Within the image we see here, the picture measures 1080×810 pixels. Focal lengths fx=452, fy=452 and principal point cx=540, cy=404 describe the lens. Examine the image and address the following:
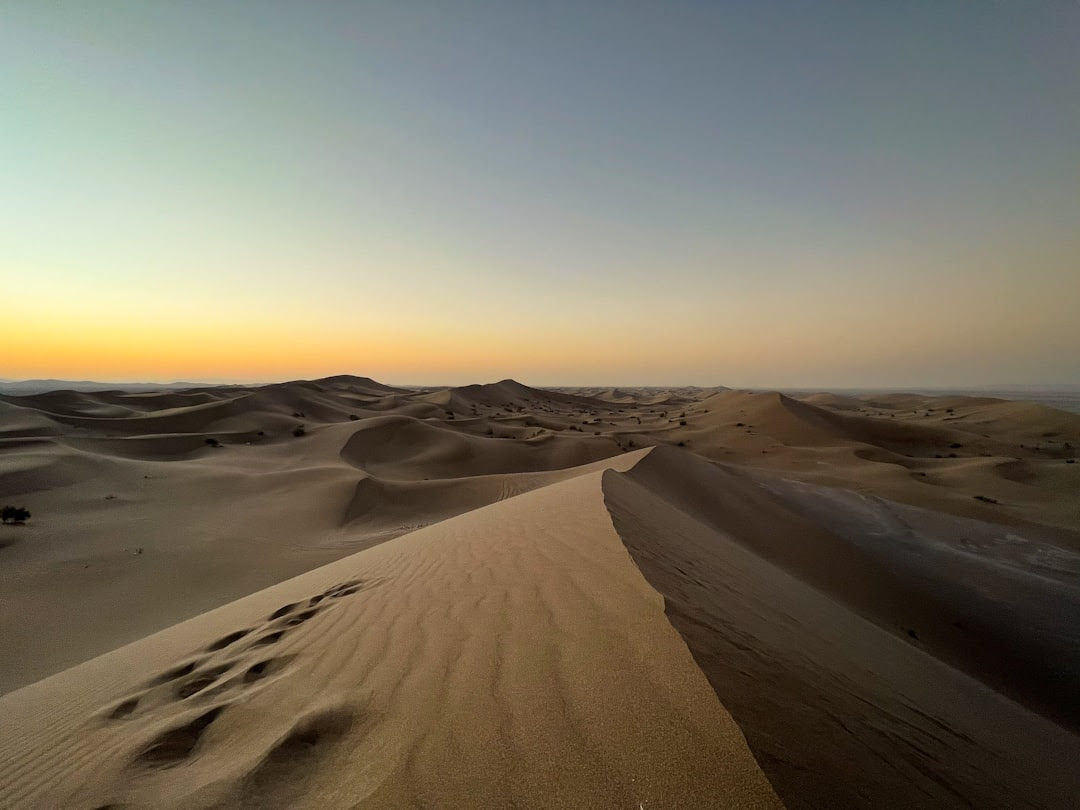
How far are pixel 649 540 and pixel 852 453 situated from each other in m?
21.4

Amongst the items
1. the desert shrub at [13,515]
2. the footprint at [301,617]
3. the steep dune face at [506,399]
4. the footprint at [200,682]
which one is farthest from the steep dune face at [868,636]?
the steep dune face at [506,399]

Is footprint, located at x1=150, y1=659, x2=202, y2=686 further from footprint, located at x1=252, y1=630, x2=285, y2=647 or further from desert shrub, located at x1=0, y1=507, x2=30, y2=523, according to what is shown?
desert shrub, located at x1=0, y1=507, x2=30, y2=523

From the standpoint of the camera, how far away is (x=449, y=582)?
4.15m

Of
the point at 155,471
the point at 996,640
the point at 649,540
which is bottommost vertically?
the point at 996,640

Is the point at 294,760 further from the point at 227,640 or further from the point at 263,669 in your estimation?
the point at 227,640

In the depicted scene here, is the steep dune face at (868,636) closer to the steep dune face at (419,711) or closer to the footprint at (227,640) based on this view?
the steep dune face at (419,711)

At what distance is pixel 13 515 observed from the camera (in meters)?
10.3

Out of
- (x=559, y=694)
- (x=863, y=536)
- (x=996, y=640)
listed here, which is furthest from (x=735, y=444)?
(x=559, y=694)

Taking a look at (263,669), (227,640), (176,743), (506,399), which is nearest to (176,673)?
(227,640)

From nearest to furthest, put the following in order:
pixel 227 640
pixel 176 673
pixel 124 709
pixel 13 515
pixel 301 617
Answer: pixel 124 709, pixel 176 673, pixel 227 640, pixel 301 617, pixel 13 515

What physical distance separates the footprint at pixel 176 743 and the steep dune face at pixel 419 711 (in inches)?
0.4

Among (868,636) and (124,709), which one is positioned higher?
(124,709)

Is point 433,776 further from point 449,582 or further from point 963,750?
point 963,750

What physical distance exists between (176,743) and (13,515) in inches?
499
